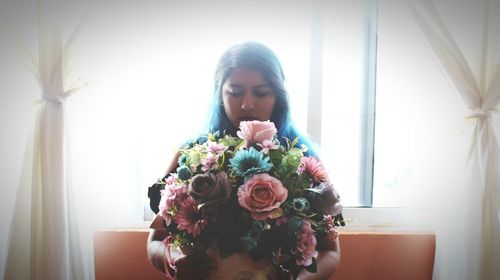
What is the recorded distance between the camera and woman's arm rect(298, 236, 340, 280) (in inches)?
36.6

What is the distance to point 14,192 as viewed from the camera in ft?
4.50

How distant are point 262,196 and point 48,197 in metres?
0.90

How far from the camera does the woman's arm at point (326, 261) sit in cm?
93

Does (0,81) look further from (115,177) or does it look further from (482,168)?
(482,168)

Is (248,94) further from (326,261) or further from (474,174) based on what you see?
(474,174)

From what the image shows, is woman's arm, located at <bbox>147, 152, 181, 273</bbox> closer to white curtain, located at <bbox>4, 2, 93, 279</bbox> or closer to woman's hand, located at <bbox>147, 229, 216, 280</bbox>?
woman's hand, located at <bbox>147, 229, 216, 280</bbox>

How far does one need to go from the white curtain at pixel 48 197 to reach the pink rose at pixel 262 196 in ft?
2.74

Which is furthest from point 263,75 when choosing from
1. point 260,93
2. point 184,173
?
point 184,173

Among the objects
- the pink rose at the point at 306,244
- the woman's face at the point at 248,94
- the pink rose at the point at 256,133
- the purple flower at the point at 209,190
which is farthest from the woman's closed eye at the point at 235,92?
the pink rose at the point at 306,244

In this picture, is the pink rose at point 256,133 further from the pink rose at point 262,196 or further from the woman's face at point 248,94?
the woman's face at point 248,94

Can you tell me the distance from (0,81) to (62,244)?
0.69 metres

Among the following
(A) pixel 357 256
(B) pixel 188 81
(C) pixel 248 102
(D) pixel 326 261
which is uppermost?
(B) pixel 188 81

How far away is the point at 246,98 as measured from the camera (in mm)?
1064

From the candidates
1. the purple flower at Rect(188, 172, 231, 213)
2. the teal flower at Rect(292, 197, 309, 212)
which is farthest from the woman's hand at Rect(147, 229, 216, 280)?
the teal flower at Rect(292, 197, 309, 212)
